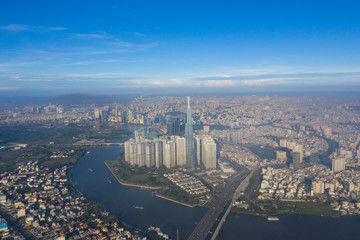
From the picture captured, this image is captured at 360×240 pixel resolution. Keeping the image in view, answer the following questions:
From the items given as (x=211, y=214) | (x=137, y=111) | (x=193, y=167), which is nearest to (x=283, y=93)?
(x=137, y=111)

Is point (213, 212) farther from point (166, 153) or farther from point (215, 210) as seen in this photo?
point (166, 153)

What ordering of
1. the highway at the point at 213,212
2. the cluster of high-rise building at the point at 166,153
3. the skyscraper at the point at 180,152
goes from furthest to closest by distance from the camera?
1. the skyscraper at the point at 180,152
2. the cluster of high-rise building at the point at 166,153
3. the highway at the point at 213,212

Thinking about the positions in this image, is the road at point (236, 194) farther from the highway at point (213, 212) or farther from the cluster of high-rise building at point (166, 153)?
the cluster of high-rise building at point (166, 153)

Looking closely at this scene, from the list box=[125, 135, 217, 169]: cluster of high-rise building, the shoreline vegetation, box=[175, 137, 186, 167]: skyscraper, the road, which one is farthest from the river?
box=[175, 137, 186, 167]: skyscraper

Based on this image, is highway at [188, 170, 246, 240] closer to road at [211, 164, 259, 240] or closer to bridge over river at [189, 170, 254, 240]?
bridge over river at [189, 170, 254, 240]

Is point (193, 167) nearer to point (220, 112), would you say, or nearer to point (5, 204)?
point (5, 204)

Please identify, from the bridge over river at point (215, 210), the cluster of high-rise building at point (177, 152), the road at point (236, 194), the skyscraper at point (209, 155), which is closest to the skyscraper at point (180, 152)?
the cluster of high-rise building at point (177, 152)

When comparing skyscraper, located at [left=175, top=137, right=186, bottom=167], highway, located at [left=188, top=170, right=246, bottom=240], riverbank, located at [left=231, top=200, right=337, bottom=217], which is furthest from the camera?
skyscraper, located at [left=175, top=137, right=186, bottom=167]
